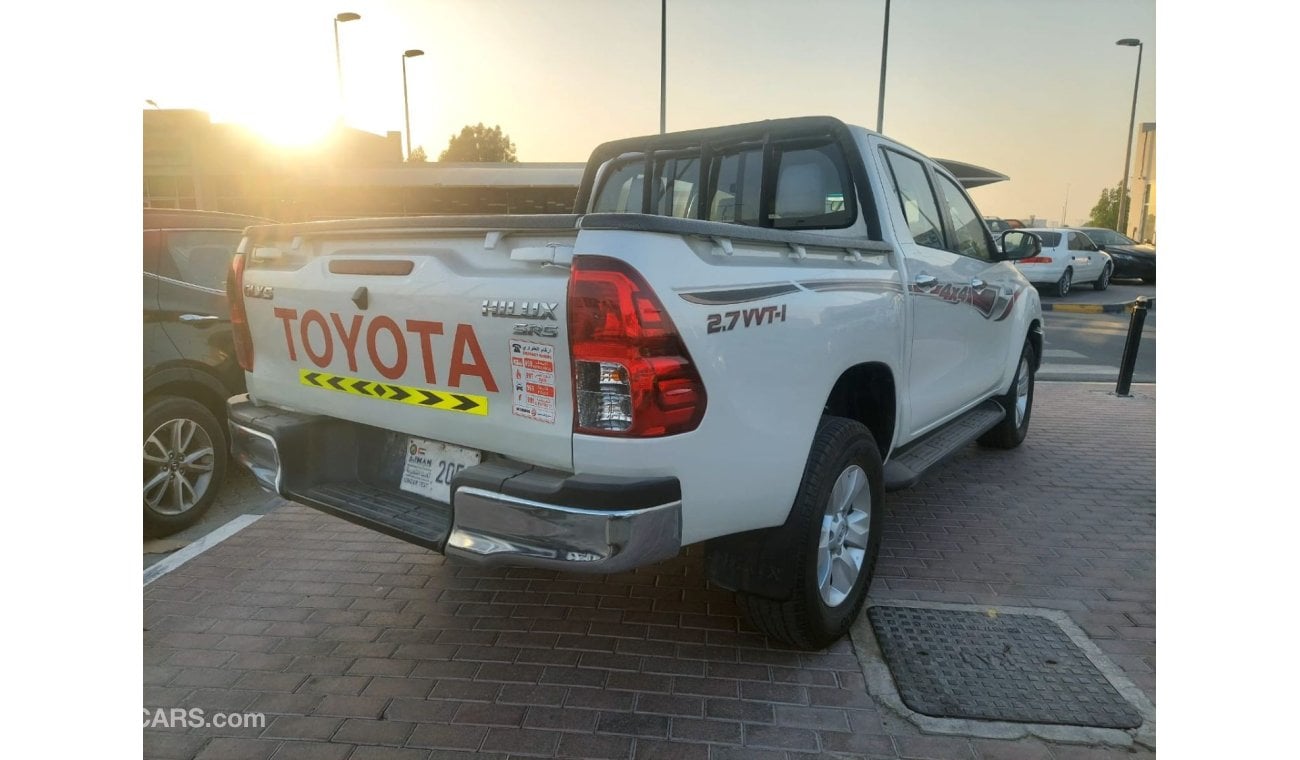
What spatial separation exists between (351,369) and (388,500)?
0.49 meters

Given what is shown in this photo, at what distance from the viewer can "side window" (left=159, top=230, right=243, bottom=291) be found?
168 inches

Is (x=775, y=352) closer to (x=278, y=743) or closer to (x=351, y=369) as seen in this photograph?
(x=351, y=369)

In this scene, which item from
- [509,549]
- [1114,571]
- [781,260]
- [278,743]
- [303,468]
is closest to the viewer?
[509,549]

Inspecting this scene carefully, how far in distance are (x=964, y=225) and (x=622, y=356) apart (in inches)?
128

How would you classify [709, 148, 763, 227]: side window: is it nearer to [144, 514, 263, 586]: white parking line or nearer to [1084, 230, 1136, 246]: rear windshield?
[144, 514, 263, 586]: white parking line

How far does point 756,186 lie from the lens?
3715 mm

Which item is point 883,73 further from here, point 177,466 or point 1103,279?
point 177,466

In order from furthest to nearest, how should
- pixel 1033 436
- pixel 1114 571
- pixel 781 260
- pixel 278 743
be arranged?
pixel 1033 436, pixel 1114 571, pixel 781 260, pixel 278 743

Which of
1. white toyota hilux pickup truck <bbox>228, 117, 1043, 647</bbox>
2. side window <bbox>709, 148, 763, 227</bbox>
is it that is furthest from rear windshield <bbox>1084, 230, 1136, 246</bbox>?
side window <bbox>709, 148, 763, 227</bbox>

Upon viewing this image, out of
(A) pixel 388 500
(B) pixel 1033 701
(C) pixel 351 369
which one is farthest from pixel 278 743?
(B) pixel 1033 701

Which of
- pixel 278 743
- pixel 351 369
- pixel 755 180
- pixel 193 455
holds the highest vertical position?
pixel 755 180

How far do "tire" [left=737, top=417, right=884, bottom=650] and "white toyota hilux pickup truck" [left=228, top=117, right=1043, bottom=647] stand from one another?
0.01 m

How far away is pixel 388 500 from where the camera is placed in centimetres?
271

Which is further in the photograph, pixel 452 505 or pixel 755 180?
pixel 755 180
